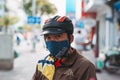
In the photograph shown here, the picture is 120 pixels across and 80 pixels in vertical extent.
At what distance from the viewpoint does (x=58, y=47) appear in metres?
2.44

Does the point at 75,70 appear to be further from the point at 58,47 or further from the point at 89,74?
the point at 58,47

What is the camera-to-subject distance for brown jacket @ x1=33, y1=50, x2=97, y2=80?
233 cm

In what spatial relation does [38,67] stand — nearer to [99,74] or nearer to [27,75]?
[27,75]

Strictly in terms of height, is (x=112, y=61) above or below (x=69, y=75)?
below

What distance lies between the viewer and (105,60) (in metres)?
13.7

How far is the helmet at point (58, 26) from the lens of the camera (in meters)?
2.38

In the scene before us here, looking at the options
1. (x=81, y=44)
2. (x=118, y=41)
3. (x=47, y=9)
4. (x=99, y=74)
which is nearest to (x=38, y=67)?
(x=99, y=74)

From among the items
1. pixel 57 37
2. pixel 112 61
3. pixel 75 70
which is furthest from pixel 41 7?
pixel 75 70

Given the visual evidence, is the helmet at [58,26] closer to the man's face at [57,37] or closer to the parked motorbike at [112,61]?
the man's face at [57,37]

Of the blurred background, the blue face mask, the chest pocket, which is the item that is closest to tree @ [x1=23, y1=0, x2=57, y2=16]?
the blurred background

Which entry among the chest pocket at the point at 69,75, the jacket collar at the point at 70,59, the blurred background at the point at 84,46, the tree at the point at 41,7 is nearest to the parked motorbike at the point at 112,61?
the blurred background at the point at 84,46

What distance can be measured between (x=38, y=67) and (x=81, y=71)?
Result: 361 millimetres

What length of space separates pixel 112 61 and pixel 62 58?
36.7ft

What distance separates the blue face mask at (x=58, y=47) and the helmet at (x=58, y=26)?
0.08m
